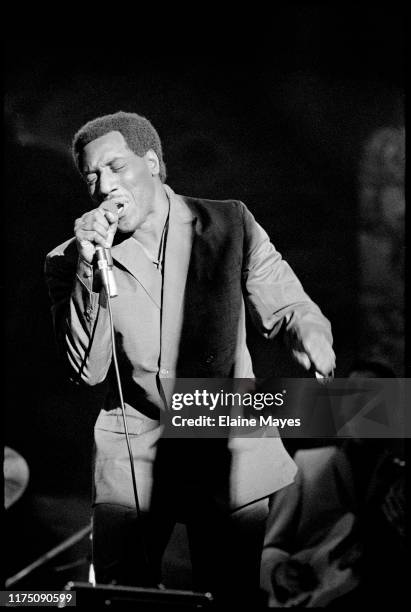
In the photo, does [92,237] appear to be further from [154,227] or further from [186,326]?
[186,326]

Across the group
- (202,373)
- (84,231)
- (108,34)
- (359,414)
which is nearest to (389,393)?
(359,414)

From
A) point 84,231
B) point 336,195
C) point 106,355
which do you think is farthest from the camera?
point 336,195

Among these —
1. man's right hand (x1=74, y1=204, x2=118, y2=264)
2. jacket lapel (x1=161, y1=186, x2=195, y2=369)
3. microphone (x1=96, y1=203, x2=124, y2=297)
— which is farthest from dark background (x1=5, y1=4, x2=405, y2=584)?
microphone (x1=96, y1=203, x2=124, y2=297)

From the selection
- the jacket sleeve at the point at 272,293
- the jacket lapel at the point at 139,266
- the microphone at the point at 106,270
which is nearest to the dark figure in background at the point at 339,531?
the jacket sleeve at the point at 272,293

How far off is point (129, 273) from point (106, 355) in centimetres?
28

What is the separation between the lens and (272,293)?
281 cm

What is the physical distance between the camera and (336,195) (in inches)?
114

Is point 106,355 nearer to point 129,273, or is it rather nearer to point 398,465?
point 129,273

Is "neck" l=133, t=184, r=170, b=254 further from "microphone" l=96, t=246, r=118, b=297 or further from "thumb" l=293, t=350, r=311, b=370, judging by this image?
"thumb" l=293, t=350, r=311, b=370

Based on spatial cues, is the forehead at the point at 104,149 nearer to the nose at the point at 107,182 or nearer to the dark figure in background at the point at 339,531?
the nose at the point at 107,182

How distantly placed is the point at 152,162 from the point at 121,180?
0.14 meters

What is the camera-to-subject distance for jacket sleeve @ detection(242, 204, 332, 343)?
279 cm

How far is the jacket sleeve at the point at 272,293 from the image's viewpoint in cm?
279

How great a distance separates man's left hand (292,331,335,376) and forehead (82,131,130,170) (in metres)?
0.87
